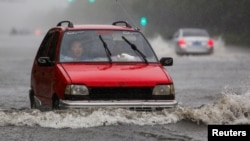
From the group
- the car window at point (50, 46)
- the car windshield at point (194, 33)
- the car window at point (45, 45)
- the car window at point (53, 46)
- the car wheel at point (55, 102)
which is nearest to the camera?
the car wheel at point (55, 102)

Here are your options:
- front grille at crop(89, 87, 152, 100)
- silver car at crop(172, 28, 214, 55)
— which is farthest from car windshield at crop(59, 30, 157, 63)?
silver car at crop(172, 28, 214, 55)

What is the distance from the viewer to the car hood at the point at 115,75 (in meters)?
9.86

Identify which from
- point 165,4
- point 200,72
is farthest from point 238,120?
point 165,4

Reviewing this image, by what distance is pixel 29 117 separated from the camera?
10344 mm

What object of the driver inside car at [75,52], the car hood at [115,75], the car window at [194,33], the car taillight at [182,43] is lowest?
the car hood at [115,75]

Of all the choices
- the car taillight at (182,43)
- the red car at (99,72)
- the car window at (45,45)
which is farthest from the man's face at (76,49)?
the car taillight at (182,43)

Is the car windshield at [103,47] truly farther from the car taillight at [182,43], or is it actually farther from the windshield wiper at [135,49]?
the car taillight at [182,43]

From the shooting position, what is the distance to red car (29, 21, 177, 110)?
9867 mm

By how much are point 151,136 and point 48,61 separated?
2.32 meters

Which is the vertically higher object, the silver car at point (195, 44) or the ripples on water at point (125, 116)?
the silver car at point (195, 44)

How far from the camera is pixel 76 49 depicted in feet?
36.2

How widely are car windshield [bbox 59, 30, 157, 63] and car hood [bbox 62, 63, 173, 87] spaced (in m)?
0.33

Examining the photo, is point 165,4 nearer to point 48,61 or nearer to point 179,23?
point 179,23

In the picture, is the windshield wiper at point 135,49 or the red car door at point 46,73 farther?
the windshield wiper at point 135,49
